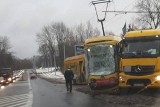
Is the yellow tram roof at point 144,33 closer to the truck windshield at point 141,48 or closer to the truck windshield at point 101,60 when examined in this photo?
the truck windshield at point 141,48

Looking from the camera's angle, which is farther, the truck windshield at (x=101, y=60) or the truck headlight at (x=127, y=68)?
the truck windshield at (x=101, y=60)

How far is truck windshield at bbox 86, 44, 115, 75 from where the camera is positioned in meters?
25.7

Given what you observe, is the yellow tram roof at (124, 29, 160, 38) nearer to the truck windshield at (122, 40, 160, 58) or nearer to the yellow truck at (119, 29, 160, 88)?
the yellow truck at (119, 29, 160, 88)

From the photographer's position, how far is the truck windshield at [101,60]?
25734 millimetres

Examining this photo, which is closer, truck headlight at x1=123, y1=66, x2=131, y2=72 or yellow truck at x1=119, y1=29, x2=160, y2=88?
yellow truck at x1=119, y1=29, x2=160, y2=88

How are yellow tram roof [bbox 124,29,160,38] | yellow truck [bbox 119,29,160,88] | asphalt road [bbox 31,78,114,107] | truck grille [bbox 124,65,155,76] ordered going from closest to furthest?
asphalt road [bbox 31,78,114,107], yellow truck [bbox 119,29,160,88], truck grille [bbox 124,65,155,76], yellow tram roof [bbox 124,29,160,38]

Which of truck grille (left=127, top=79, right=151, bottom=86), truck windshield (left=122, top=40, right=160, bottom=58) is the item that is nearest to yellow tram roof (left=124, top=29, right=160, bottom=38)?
truck windshield (left=122, top=40, right=160, bottom=58)

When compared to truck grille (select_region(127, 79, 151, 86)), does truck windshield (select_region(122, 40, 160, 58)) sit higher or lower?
higher

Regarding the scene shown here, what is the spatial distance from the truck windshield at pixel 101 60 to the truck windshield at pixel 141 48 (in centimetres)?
307

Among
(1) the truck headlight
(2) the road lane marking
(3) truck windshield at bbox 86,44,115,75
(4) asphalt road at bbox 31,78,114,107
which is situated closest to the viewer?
(4) asphalt road at bbox 31,78,114,107

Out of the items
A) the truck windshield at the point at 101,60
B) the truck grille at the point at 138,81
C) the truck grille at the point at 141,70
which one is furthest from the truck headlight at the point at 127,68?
the truck windshield at the point at 101,60

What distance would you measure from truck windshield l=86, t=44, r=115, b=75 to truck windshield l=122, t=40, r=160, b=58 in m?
3.07

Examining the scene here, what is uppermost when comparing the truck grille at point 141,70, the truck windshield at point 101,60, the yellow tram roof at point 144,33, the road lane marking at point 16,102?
the yellow tram roof at point 144,33

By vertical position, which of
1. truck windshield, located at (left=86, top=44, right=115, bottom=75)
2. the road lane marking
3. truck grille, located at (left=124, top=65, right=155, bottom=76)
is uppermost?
truck windshield, located at (left=86, top=44, right=115, bottom=75)
